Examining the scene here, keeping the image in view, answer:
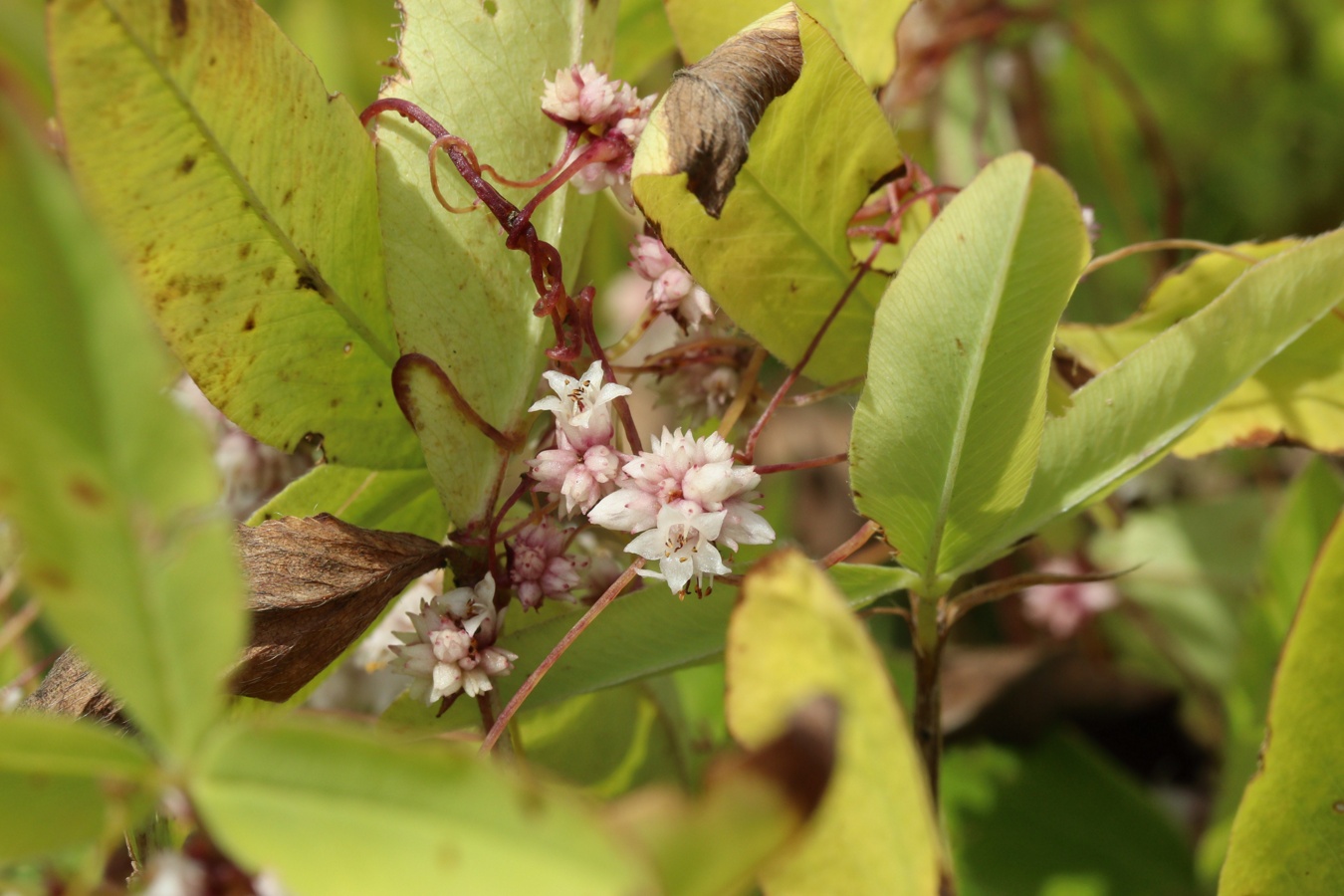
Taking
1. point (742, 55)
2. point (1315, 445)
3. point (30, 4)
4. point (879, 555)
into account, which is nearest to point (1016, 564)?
point (879, 555)

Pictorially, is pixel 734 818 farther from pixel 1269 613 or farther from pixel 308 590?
pixel 1269 613

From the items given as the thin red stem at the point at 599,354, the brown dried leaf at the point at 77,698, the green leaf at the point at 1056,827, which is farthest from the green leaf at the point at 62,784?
the green leaf at the point at 1056,827

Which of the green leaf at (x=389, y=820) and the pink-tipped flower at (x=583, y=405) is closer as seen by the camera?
the green leaf at (x=389, y=820)

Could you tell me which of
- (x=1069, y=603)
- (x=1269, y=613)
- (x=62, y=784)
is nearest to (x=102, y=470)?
(x=62, y=784)

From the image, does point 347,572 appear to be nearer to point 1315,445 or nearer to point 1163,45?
point 1315,445

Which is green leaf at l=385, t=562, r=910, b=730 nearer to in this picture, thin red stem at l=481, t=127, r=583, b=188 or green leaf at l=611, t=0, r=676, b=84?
thin red stem at l=481, t=127, r=583, b=188

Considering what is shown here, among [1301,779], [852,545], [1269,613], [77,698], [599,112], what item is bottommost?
[1269,613]

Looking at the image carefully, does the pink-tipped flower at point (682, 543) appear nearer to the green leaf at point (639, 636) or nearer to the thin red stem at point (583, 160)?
the green leaf at point (639, 636)

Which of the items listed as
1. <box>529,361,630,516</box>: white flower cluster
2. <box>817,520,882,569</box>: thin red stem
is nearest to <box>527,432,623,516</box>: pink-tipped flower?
<box>529,361,630,516</box>: white flower cluster
